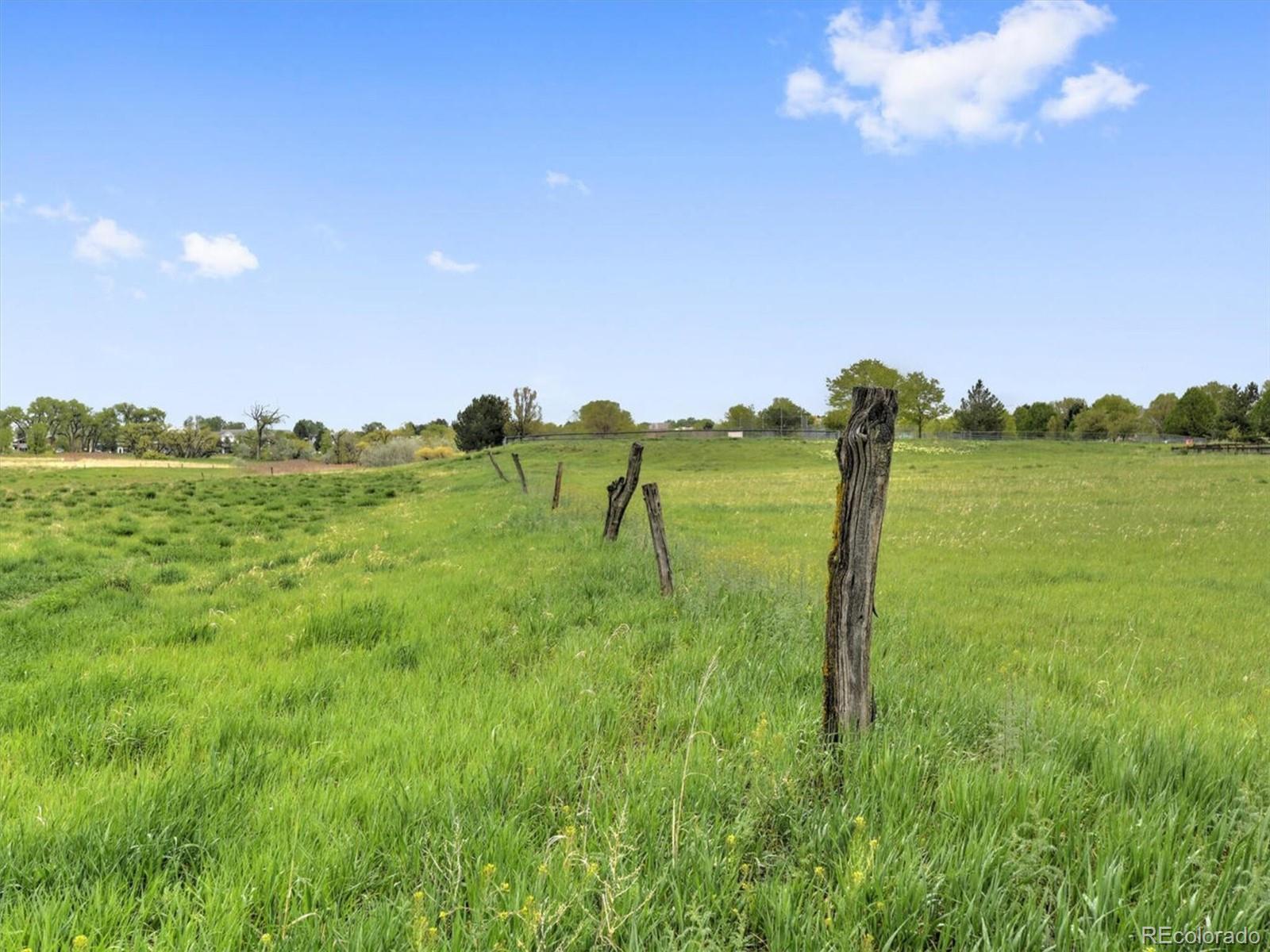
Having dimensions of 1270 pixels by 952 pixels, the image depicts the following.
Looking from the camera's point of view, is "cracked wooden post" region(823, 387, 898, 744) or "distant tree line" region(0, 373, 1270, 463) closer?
"cracked wooden post" region(823, 387, 898, 744)

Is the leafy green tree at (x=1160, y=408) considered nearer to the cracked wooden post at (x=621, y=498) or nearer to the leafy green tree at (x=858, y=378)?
the leafy green tree at (x=858, y=378)

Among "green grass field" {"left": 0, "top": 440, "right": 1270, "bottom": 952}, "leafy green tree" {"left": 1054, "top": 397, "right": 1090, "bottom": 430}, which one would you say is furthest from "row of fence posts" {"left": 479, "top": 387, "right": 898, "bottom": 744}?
"leafy green tree" {"left": 1054, "top": 397, "right": 1090, "bottom": 430}

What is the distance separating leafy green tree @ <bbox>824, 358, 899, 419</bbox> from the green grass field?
3697 inches

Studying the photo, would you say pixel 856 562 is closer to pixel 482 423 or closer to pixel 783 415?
pixel 482 423

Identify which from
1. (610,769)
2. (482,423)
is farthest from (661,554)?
(482,423)

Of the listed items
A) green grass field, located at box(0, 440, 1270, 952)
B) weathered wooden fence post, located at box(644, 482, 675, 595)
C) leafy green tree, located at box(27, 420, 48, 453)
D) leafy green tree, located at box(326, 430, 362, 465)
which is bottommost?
green grass field, located at box(0, 440, 1270, 952)

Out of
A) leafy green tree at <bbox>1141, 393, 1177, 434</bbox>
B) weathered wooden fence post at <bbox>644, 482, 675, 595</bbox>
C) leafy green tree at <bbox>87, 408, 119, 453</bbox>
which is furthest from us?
leafy green tree at <bbox>87, 408, 119, 453</bbox>

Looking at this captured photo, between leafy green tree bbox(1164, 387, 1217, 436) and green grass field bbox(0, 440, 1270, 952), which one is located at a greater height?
leafy green tree bbox(1164, 387, 1217, 436)

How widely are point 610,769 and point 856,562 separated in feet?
5.92

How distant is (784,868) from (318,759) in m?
2.61

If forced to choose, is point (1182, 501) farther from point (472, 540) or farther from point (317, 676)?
point (317, 676)

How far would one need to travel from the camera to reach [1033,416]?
126 metres

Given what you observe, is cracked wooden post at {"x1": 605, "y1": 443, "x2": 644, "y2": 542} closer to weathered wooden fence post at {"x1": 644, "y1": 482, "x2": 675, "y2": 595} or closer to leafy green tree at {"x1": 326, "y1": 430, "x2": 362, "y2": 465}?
weathered wooden fence post at {"x1": 644, "y1": 482, "x2": 675, "y2": 595}

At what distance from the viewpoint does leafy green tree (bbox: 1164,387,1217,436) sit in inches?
3868
